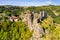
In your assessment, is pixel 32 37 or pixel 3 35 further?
pixel 3 35

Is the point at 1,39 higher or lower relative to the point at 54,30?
lower

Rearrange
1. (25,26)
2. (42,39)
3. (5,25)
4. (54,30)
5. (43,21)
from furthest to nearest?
(5,25)
(25,26)
(43,21)
(54,30)
(42,39)

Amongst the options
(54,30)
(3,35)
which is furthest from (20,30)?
(54,30)

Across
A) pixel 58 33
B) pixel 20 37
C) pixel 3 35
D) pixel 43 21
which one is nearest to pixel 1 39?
pixel 3 35

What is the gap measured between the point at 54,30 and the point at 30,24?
11.5 feet

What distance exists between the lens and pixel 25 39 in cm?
2197

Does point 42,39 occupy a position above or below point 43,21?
below

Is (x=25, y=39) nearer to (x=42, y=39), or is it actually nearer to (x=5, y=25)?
(x=42, y=39)

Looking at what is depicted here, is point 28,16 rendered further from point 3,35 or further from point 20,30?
point 3,35

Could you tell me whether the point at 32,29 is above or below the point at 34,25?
below

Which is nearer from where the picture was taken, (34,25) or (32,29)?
(34,25)

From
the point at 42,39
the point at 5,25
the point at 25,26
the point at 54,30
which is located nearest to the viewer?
the point at 42,39

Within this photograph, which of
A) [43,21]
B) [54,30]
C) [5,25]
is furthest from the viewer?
[5,25]

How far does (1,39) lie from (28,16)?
15.2 feet
